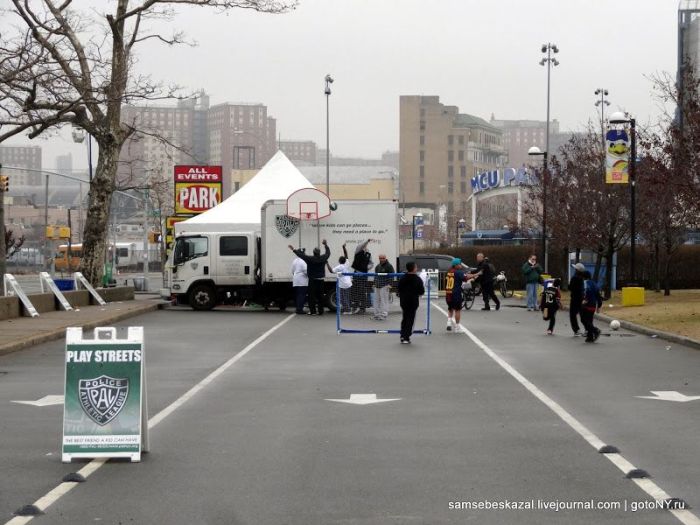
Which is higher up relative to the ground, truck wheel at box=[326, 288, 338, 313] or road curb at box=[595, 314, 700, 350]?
truck wheel at box=[326, 288, 338, 313]

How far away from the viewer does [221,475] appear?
885 centimetres

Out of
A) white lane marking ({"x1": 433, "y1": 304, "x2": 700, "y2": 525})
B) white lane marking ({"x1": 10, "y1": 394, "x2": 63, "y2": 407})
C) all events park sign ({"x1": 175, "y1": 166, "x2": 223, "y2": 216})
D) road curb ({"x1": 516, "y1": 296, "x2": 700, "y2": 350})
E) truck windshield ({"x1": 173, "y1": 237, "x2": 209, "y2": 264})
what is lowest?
white lane marking ({"x1": 10, "y1": 394, "x2": 63, "y2": 407})

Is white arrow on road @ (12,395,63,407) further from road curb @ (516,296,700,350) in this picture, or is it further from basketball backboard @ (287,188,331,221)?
basketball backboard @ (287,188,331,221)

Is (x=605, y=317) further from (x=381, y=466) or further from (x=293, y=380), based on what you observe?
(x=381, y=466)

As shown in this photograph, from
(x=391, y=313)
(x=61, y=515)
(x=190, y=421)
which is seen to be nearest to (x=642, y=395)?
(x=190, y=421)

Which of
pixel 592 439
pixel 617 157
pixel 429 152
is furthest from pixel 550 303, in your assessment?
pixel 429 152


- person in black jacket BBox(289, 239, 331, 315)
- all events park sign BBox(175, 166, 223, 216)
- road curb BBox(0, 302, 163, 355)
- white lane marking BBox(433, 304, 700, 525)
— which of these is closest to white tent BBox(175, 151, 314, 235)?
all events park sign BBox(175, 166, 223, 216)

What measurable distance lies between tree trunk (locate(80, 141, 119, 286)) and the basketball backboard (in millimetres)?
7495

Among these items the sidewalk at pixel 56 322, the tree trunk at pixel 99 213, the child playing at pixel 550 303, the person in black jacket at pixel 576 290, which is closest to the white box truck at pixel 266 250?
the sidewalk at pixel 56 322

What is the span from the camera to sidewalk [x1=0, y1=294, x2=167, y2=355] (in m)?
21.6

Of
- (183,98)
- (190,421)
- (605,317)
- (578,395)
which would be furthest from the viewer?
(183,98)

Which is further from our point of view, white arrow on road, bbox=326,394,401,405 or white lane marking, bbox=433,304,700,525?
white arrow on road, bbox=326,394,401,405

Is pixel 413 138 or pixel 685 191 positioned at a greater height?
pixel 413 138

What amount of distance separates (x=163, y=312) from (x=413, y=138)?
535 ft
